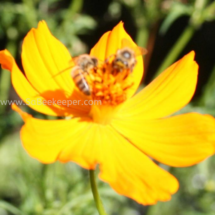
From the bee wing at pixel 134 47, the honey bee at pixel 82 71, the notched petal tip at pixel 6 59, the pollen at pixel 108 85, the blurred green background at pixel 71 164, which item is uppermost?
the notched petal tip at pixel 6 59

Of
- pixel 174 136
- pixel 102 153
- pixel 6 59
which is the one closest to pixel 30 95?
pixel 6 59

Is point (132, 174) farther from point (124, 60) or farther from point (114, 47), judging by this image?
point (114, 47)

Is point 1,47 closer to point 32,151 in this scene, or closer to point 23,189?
point 23,189

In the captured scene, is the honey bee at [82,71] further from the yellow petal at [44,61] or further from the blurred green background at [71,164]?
the blurred green background at [71,164]

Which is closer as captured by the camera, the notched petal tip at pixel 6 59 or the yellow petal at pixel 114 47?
the notched petal tip at pixel 6 59

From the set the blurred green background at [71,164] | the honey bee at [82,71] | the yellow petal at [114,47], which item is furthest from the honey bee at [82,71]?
the blurred green background at [71,164]

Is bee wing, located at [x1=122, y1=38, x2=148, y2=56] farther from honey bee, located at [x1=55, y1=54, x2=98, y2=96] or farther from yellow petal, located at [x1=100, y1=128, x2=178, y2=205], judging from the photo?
yellow petal, located at [x1=100, y1=128, x2=178, y2=205]
